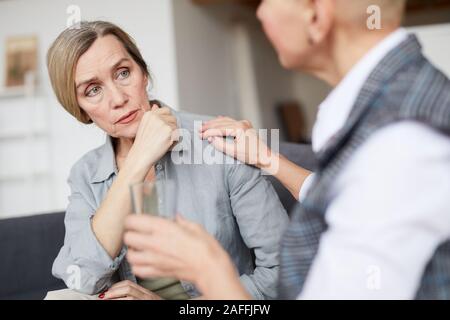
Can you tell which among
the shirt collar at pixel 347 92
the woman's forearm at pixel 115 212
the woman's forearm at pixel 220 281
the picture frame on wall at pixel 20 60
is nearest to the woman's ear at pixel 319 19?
the shirt collar at pixel 347 92

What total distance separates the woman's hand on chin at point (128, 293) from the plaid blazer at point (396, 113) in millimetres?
307

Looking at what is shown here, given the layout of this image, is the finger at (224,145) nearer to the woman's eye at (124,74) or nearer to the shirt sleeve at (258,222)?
the shirt sleeve at (258,222)

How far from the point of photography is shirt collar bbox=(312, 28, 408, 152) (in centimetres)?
45

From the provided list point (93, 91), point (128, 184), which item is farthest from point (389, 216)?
point (93, 91)

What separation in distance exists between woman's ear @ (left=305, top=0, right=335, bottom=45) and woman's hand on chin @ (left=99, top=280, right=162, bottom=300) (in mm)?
405

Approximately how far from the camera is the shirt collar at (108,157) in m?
0.81

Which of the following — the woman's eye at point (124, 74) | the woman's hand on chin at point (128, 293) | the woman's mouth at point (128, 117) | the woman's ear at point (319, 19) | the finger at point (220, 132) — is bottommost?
the woman's hand on chin at point (128, 293)

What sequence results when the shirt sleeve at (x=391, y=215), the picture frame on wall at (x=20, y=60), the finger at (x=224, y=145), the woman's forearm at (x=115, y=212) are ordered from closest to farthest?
the shirt sleeve at (x=391, y=215) → the woman's forearm at (x=115, y=212) → the finger at (x=224, y=145) → the picture frame on wall at (x=20, y=60)

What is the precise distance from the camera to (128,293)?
0.70 m

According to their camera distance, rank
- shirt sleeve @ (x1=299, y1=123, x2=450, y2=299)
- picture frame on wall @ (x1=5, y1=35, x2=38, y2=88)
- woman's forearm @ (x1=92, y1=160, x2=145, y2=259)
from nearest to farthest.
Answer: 1. shirt sleeve @ (x1=299, y1=123, x2=450, y2=299)
2. woman's forearm @ (x1=92, y1=160, x2=145, y2=259)
3. picture frame on wall @ (x1=5, y1=35, x2=38, y2=88)

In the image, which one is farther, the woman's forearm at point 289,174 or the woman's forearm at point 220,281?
the woman's forearm at point 289,174

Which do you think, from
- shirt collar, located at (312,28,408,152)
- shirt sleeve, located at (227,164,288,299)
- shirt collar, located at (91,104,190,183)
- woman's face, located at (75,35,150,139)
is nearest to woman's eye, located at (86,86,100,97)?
woman's face, located at (75,35,150,139)

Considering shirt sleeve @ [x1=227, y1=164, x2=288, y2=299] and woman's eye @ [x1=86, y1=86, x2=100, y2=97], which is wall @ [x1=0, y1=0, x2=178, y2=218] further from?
shirt sleeve @ [x1=227, y1=164, x2=288, y2=299]

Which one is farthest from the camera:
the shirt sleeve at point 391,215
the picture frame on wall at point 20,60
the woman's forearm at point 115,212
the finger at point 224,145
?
the picture frame on wall at point 20,60
